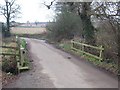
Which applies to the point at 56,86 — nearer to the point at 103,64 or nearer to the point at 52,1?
the point at 103,64

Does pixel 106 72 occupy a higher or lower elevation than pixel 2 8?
lower

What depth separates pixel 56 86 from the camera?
950 cm

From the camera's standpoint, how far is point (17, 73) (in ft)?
41.2

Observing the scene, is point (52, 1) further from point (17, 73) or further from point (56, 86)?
point (56, 86)

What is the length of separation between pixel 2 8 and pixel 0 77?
49.8m

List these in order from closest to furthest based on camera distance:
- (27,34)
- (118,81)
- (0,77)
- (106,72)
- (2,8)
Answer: (118,81) → (0,77) → (106,72) → (2,8) → (27,34)

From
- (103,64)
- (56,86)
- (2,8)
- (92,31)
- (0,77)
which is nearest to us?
(56,86)

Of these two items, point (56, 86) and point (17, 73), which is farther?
point (17, 73)

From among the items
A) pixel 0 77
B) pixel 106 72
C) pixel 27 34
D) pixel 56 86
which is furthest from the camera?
pixel 27 34

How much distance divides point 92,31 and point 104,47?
1118 centimetres

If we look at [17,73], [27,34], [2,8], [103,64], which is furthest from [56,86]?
[27,34]

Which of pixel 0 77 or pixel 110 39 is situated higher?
pixel 110 39

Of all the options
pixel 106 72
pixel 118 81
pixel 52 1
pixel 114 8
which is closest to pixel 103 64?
pixel 106 72

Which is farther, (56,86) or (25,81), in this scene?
(25,81)
